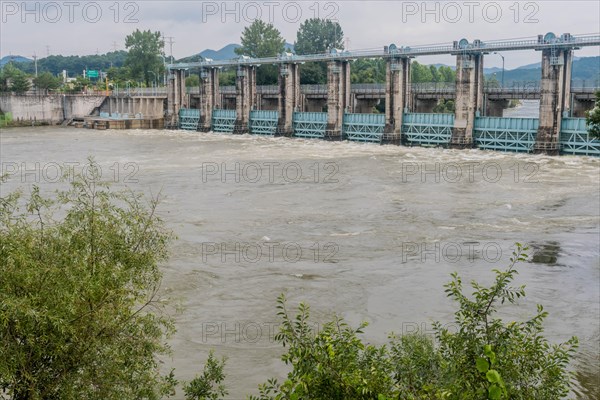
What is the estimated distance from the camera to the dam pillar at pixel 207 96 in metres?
80.8

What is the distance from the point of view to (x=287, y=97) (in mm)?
70625

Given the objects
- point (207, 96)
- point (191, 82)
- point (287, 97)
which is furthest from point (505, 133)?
point (191, 82)

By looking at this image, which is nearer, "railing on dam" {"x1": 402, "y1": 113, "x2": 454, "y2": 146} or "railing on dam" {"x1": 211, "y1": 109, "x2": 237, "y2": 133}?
"railing on dam" {"x1": 402, "y1": 113, "x2": 454, "y2": 146}

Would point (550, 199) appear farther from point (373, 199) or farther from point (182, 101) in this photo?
point (182, 101)

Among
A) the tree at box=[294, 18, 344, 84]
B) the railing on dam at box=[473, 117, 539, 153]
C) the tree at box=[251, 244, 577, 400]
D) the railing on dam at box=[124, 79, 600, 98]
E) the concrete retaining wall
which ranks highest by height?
the tree at box=[294, 18, 344, 84]

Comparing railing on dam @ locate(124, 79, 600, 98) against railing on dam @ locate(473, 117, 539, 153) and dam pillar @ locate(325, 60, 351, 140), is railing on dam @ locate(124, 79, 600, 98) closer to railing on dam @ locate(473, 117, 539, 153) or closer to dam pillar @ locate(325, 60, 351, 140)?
railing on dam @ locate(473, 117, 539, 153)

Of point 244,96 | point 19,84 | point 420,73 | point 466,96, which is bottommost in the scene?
point 466,96

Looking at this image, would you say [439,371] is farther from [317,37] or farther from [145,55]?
[145,55]

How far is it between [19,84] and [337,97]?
199 feet

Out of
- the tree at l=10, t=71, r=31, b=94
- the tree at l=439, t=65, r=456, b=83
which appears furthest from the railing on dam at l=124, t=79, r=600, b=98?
the tree at l=439, t=65, r=456, b=83

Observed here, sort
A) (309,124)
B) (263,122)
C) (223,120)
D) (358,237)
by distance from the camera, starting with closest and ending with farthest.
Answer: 1. (358,237)
2. (309,124)
3. (263,122)
4. (223,120)

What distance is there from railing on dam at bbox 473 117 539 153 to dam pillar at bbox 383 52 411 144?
7.42 m

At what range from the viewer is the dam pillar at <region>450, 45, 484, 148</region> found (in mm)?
55656

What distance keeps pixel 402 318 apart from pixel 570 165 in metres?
31.3
